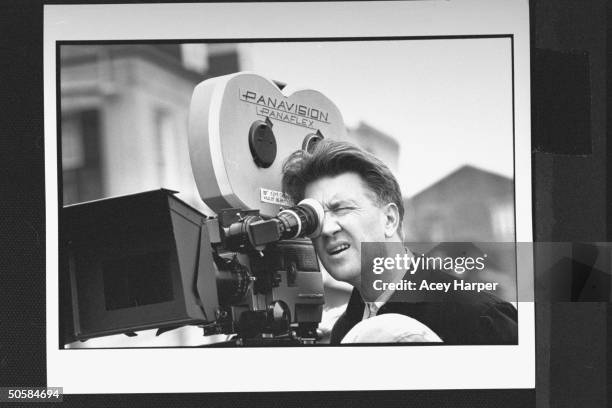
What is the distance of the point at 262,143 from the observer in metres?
1.88

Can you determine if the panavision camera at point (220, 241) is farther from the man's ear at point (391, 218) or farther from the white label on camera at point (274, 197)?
the man's ear at point (391, 218)

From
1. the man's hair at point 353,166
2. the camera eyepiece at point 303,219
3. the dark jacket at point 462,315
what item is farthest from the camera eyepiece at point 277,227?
the dark jacket at point 462,315

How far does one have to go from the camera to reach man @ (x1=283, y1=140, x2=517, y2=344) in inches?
78.0

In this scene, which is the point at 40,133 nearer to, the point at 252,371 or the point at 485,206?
the point at 252,371

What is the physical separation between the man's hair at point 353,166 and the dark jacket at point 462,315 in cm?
21

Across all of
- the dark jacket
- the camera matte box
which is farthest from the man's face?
the camera matte box

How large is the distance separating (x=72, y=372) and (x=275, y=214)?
76cm

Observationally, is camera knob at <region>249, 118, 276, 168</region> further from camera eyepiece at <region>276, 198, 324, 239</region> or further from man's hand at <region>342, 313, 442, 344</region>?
man's hand at <region>342, 313, 442, 344</region>

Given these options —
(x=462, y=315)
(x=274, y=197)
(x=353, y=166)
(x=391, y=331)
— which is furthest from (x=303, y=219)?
(x=462, y=315)

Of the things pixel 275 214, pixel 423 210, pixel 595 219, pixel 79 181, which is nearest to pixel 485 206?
pixel 423 210

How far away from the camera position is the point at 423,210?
2.00m

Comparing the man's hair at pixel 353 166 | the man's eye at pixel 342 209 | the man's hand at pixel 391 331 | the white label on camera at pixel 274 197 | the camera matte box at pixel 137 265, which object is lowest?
the man's hand at pixel 391 331

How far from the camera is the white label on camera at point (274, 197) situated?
6.16ft

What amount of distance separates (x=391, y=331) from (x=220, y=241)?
57cm
